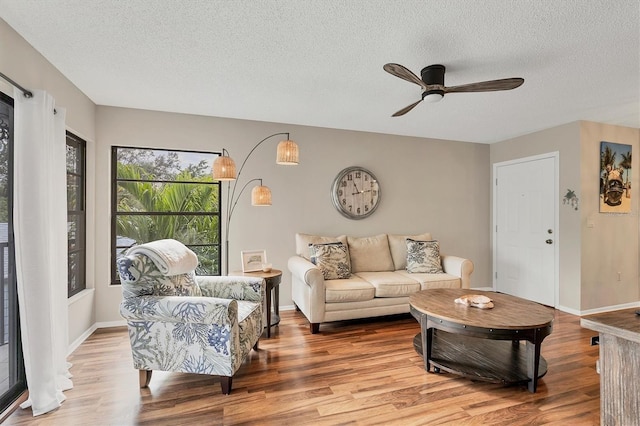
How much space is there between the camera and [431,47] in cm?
219

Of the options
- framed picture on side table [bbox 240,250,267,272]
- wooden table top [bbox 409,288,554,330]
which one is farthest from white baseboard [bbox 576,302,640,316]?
framed picture on side table [bbox 240,250,267,272]

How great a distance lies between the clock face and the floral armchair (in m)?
2.37

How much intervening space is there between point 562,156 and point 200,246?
15.3ft

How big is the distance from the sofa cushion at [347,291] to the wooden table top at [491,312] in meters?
0.67

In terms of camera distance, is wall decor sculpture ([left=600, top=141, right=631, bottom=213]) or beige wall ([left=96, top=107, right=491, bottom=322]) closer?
beige wall ([left=96, top=107, right=491, bottom=322])

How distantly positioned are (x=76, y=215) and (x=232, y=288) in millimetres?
1837

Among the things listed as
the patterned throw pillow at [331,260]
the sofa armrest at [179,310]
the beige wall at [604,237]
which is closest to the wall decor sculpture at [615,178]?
the beige wall at [604,237]

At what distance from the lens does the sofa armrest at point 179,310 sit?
6.61ft

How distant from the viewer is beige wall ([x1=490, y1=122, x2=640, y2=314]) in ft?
12.5

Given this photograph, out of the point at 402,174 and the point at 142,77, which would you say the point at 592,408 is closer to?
the point at 402,174

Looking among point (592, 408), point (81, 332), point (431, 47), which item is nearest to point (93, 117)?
point (81, 332)

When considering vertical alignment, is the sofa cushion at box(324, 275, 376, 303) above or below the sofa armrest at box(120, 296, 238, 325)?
below

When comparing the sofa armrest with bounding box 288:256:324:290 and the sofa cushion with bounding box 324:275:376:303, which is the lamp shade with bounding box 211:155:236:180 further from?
the sofa cushion with bounding box 324:275:376:303

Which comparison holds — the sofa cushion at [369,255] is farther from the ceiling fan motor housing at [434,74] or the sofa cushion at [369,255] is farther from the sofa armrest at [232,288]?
the ceiling fan motor housing at [434,74]
